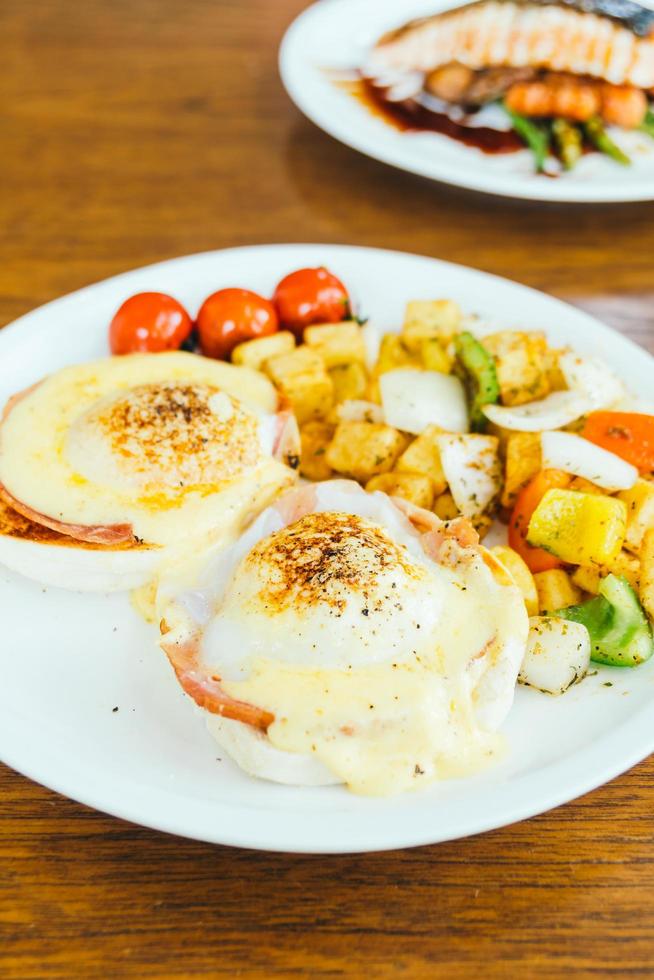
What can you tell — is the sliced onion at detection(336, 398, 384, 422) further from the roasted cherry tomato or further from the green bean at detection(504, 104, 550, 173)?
the green bean at detection(504, 104, 550, 173)

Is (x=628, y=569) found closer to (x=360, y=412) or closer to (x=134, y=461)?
(x=360, y=412)

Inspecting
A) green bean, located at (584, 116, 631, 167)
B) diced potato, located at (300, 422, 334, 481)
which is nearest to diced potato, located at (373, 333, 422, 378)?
diced potato, located at (300, 422, 334, 481)

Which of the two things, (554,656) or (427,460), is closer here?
(554,656)

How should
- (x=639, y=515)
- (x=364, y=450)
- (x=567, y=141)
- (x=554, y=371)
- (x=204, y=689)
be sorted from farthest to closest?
(x=567, y=141) → (x=554, y=371) → (x=364, y=450) → (x=639, y=515) → (x=204, y=689)

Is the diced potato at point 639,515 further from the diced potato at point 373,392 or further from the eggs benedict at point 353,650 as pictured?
the diced potato at point 373,392

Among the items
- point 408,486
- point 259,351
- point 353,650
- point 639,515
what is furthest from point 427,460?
point 353,650

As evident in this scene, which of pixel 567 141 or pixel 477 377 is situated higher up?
pixel 567 141
